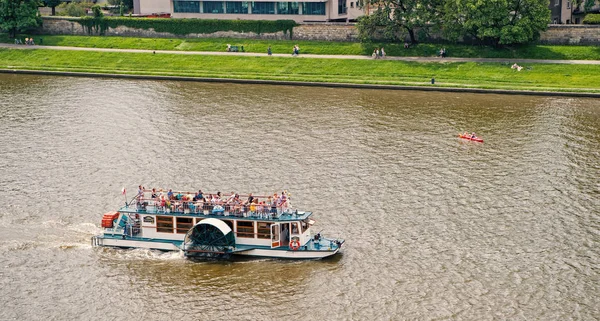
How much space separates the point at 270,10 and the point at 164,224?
71173mm

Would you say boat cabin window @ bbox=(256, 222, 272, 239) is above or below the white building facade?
below

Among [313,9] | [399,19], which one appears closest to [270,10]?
[313,9]

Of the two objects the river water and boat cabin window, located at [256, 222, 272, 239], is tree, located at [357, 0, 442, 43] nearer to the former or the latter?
the river water

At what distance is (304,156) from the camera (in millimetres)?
68438

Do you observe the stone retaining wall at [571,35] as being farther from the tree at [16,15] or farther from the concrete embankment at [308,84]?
the tree at [16,15]

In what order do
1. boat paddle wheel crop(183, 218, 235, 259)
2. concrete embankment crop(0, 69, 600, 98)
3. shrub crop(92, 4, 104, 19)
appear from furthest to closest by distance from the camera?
shrub crop(92, 4, 104, 19)
concrete embankment crop(0, 69, 600, 98)
boat paddle wheel crop(183, 218, 235, 259)

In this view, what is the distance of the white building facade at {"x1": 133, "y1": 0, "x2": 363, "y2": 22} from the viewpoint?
388 ft

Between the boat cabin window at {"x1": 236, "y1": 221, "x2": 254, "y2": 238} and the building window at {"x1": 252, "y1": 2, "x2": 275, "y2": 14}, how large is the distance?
71789mm

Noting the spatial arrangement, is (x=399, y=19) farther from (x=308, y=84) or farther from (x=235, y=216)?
(x=235, y=216)

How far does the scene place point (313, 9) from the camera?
388 ft

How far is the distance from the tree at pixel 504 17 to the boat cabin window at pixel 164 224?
5788cm

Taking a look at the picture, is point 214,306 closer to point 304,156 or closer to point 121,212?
point 121,212

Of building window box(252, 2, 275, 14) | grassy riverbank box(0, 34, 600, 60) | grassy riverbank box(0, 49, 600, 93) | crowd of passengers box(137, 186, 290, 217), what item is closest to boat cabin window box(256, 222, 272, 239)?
crowd of passengers box(137, 186, 290, 217)

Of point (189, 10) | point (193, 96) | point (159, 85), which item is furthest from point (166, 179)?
point (189, 10)
